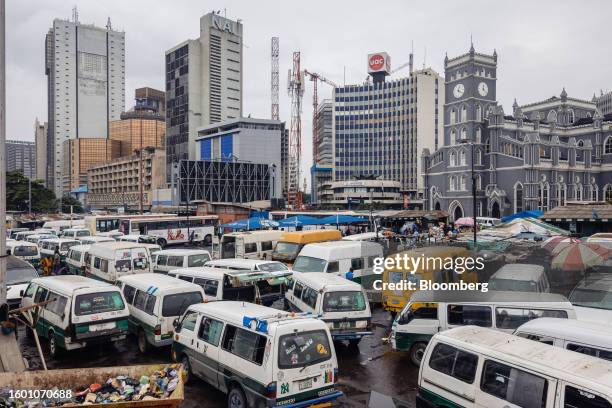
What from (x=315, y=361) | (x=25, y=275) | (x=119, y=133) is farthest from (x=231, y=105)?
(x=315, y=361)

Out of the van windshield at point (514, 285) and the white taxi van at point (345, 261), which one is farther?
the white taxi van at point (345, 261)

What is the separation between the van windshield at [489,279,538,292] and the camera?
44.9 feet

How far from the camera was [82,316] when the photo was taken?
1159 cm

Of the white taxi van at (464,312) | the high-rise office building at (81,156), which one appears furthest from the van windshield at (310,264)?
the high-rise office building at (81,156)

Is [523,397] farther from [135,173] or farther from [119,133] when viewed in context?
[119,133]

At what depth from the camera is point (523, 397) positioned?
21.9 ft

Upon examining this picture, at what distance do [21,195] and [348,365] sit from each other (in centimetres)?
8063

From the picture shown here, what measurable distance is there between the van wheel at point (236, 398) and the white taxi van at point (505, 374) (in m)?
3.27

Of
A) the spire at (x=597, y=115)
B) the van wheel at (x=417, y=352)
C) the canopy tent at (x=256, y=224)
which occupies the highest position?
the spire at (x=597, y=115)

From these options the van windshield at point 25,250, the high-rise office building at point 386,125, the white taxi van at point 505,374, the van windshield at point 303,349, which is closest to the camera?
the white taxi van at point 505,374

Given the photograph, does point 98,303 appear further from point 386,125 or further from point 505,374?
point 386,125

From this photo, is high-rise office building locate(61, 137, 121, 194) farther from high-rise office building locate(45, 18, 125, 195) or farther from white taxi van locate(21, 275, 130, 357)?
Answer: white taxi van locate(21, 275, 130, 357)

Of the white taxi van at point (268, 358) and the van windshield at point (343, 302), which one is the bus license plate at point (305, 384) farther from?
the van windshield at point (343, 302)

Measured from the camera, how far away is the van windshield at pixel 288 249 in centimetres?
2367
